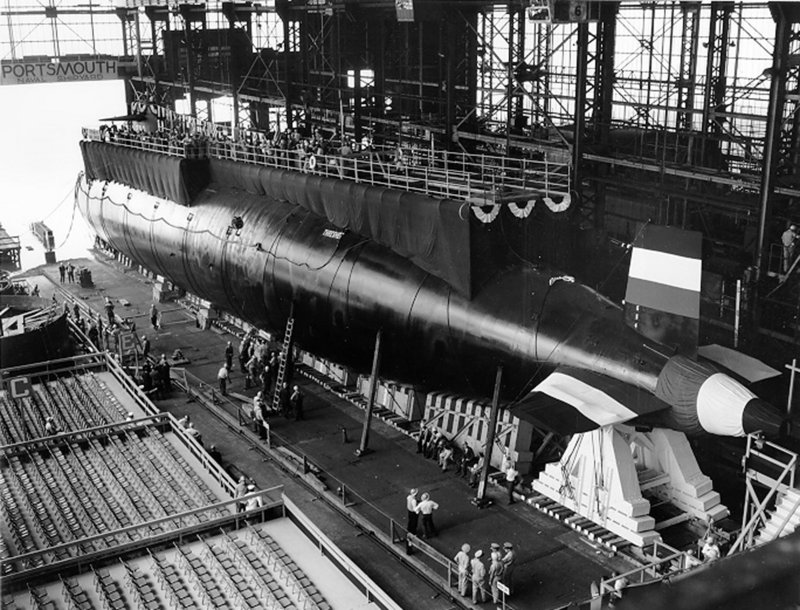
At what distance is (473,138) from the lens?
37125mm

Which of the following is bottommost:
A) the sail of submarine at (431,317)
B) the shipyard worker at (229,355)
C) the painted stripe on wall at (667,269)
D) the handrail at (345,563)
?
the shipyard worker at (229,355)

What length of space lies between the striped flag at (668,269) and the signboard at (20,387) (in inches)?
715

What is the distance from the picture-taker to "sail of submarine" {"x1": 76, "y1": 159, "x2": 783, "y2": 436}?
68.1 feet

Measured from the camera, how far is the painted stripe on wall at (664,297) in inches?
813

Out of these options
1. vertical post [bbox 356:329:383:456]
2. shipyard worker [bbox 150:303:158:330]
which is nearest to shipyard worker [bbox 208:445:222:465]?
vertical post [bbox 356:329:383:456]

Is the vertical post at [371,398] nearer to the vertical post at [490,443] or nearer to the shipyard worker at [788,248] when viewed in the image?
the vertical post at [490,443]

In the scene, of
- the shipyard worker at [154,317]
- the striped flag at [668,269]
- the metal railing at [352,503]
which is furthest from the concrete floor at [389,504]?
the striped flag at [668,269]

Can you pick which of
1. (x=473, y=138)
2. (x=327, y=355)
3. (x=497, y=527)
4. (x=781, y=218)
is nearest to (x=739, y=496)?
(x=497, y=527)

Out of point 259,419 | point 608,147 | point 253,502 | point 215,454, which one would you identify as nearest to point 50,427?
point 215,454

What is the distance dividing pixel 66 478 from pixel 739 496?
18068 millimetres

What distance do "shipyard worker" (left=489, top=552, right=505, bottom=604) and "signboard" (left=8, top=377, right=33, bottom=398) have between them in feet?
51.7

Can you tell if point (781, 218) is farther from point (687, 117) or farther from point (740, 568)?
point (740, 568)

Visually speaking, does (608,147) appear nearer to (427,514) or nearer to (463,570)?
(427,514)

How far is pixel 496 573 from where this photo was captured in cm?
1930
